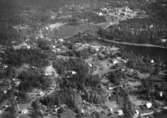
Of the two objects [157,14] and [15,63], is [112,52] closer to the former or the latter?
[15,63]

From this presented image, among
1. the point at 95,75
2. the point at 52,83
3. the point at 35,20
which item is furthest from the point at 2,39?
the point at 95,75

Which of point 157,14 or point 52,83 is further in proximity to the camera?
point 157,14

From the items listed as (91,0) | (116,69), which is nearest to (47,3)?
(91,0)

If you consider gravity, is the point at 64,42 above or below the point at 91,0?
below

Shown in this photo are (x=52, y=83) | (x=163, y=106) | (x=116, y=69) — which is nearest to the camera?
(x=163, y=106)

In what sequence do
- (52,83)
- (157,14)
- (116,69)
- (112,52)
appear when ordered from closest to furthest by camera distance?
(52,83), (116,69), (112,52), (157,14)

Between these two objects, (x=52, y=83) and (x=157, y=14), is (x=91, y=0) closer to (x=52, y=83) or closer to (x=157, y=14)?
(x=157, y=14)
